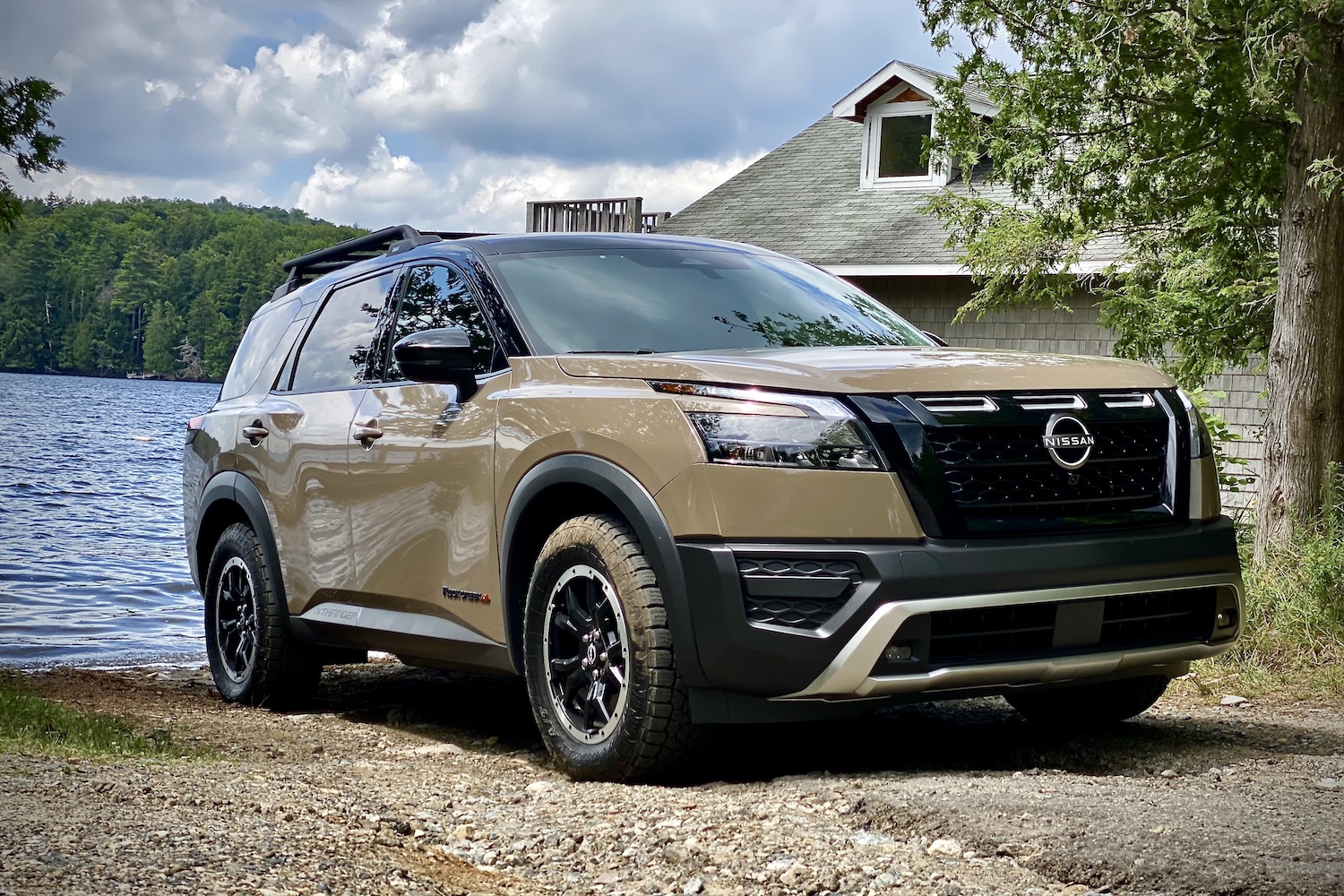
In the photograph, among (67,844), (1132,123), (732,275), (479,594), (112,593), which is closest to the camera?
(67,844)

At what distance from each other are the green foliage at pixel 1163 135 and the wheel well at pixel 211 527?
534 cm

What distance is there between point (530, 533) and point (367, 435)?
1.11m

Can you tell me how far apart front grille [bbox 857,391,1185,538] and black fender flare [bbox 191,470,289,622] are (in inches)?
135

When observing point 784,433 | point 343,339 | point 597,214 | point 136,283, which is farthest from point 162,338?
point 784,433

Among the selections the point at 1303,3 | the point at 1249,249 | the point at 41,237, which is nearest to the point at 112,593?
the point at 1249,249

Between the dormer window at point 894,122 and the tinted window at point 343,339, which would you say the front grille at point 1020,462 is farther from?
the dormer window at point 894,122

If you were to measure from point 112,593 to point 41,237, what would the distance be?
9900 centimetres

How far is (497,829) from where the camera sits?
430cm

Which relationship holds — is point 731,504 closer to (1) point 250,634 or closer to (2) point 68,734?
(2) point 68,734

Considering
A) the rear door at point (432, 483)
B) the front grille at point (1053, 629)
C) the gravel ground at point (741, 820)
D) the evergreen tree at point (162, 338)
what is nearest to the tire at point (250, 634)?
the rear door at point (432, 483)

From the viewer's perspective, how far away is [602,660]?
4.89m

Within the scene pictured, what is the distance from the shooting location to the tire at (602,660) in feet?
15.2

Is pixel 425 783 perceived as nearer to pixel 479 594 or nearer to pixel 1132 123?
pixel 479 594

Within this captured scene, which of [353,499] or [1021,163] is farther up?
[1021,163]
